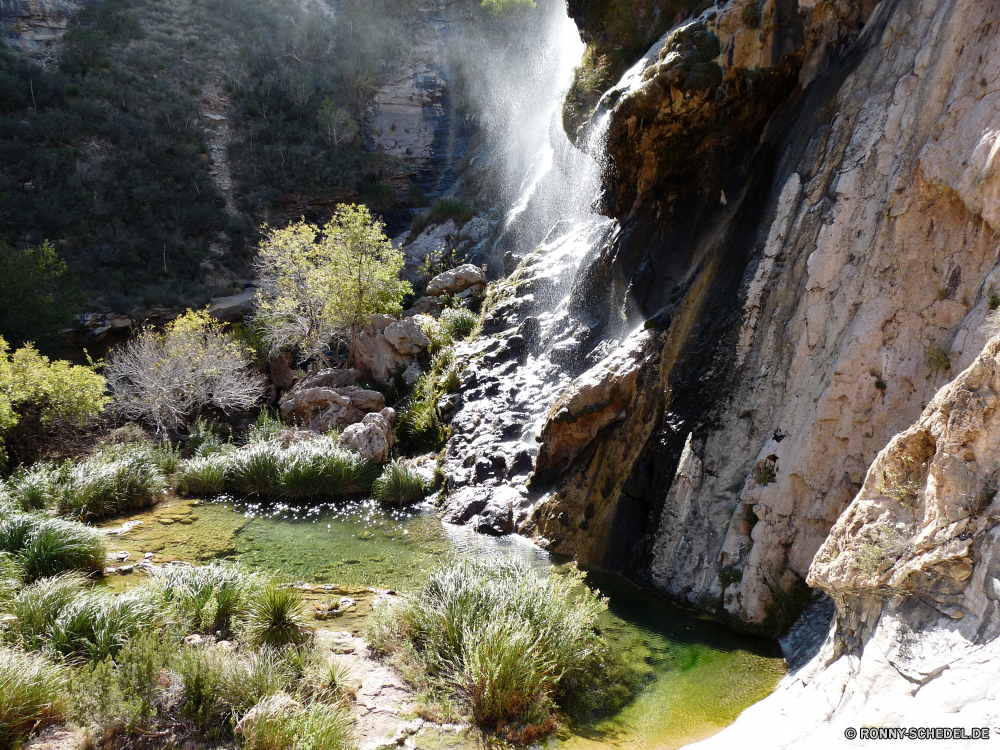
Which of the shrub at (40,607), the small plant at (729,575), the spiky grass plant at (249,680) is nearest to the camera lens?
the spiky grass plant at (249,680)

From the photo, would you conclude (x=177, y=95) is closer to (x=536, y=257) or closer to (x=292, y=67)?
(x=292, y=67)

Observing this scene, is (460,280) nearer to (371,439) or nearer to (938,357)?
(371,439)

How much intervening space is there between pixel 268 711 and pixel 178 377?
1362 centimetres

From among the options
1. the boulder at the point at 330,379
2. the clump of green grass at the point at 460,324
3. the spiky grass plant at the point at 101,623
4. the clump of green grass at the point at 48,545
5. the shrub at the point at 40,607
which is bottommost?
the clump of green grass at the point at 48,545

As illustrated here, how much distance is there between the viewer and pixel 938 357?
541 centimetres

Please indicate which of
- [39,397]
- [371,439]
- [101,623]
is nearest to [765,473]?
[101,623]

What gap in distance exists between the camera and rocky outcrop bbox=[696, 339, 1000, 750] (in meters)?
2.94

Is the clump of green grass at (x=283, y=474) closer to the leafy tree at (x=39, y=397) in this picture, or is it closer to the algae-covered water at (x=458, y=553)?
the algae-covered water at (x=458, y=553)

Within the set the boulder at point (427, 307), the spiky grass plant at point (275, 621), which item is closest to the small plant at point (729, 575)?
the spiky grass plant at point (275, 621)

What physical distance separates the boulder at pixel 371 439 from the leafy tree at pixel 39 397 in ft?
18.9

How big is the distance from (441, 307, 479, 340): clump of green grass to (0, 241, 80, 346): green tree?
44.4ft

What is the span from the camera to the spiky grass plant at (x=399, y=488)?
1158 cm

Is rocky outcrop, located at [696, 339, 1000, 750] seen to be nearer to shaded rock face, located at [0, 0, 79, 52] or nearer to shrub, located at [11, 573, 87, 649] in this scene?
shrub, located at [11, 573, 87, 649]

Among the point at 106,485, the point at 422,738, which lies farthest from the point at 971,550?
the point at 106,485
